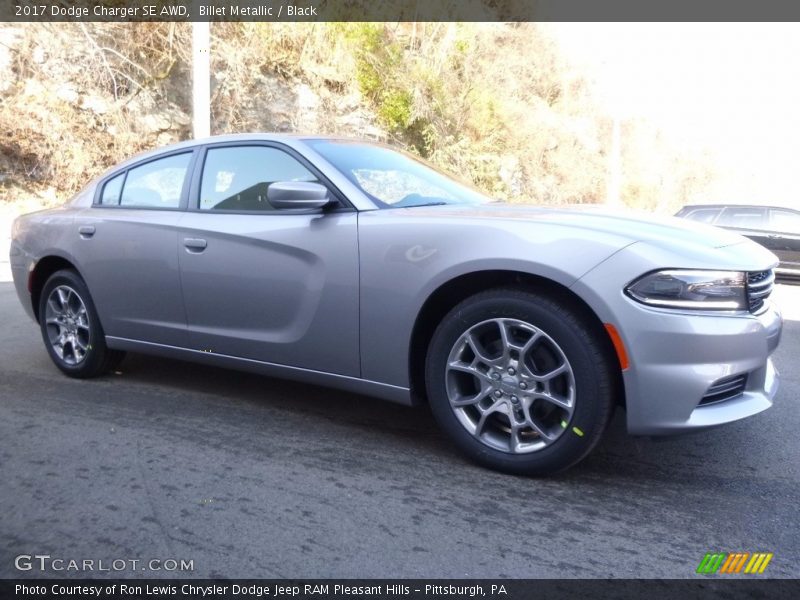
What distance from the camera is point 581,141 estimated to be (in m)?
25.7

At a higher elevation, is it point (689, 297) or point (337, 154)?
point (337, 154)

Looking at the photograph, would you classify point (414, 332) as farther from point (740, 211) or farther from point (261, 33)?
point (261, 33)

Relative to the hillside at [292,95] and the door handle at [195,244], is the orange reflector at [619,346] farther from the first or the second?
the hillside at [292,95]

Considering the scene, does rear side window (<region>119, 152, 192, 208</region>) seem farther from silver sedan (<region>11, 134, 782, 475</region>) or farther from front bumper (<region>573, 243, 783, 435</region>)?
front bumper (<region>573, 243, 783, 435</region>)

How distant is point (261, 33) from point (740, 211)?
11665 millimetres

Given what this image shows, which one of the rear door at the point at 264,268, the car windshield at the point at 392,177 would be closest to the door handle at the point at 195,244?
the rear door at the point at 264,268

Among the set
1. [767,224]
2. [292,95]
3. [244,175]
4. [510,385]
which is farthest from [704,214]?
[292,95]

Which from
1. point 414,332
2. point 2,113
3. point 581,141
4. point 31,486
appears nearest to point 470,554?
point 414,332

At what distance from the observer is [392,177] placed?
396 cm

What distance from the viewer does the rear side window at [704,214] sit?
12.0 meters

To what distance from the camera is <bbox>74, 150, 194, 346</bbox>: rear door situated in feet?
13.6

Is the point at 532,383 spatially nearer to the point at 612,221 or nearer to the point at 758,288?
the point at 612,221

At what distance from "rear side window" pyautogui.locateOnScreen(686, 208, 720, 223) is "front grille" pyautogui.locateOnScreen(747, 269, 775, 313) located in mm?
9485

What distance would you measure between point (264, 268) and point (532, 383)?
1.51m
